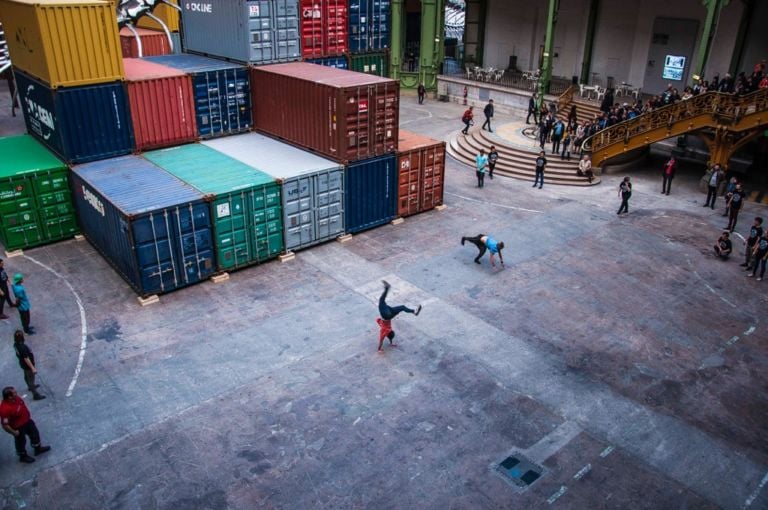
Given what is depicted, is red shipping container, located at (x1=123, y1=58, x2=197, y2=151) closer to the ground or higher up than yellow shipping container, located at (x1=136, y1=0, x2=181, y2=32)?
closer to the ground

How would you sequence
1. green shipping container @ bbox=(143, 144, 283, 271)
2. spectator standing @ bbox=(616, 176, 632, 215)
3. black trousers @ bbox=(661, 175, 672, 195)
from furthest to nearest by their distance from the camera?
black trousers @ bbox=(661, 175, 672, 195) < spectator standing @ bbox=(616, 176, 632, 215) < green shipping container @ bbox=(143, 144, 283, 271)

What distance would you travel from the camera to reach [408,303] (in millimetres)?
17312

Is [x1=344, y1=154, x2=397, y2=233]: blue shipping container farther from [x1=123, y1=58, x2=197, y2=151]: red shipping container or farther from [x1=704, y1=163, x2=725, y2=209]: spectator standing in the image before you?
[x1=704, y1=163, x2=725, y2=209]: spectator standing

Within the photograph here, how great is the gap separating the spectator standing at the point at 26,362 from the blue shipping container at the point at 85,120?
8857mm

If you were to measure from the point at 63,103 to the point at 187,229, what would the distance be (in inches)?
241

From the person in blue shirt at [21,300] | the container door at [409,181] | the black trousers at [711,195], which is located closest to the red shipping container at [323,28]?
the container door at [409,181]

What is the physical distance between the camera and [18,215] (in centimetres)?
1927

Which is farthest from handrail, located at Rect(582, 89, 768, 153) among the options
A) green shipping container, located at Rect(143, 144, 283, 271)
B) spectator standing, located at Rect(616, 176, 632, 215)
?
green shipping container, located at Rect(143, 144, 283, 271)

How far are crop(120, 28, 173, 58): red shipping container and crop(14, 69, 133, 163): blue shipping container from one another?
14.0m

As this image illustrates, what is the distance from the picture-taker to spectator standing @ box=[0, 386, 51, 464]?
428 inches

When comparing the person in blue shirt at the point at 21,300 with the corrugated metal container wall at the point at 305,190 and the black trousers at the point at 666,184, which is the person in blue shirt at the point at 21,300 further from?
the black trousers at the point at 666,184

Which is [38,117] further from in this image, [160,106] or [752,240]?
[752,240]

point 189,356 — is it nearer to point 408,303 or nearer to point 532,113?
point 408,303

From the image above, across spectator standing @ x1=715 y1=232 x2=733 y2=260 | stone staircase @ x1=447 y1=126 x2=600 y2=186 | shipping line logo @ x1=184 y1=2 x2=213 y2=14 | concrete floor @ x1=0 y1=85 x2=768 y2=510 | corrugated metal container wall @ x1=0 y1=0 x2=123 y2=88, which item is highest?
shipping line logo @ x1=184 y1=2 x2=213 y2=14
